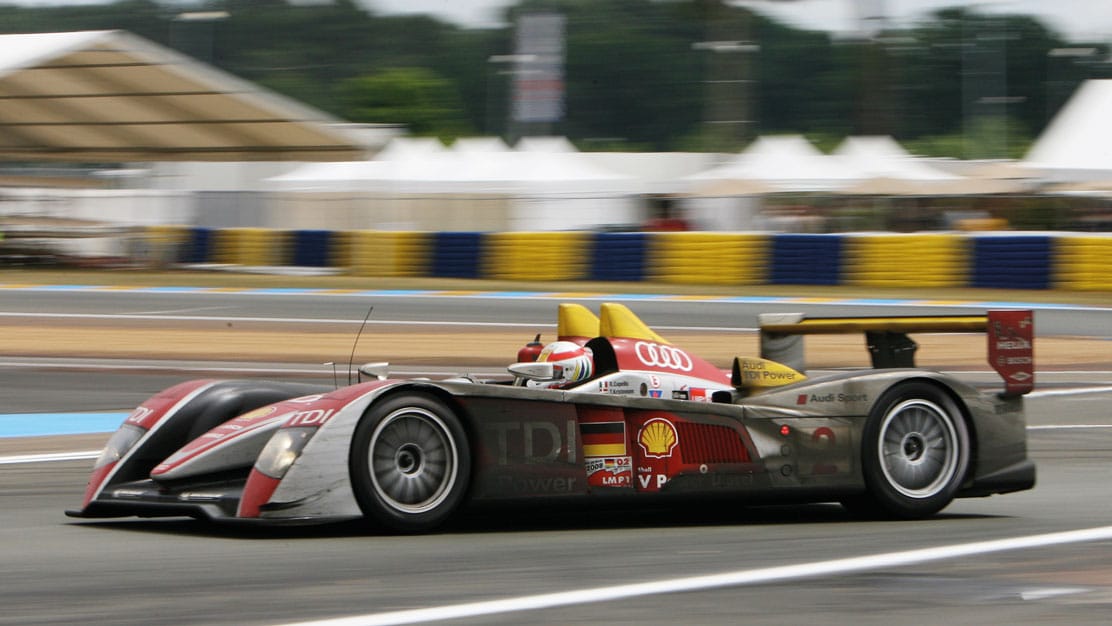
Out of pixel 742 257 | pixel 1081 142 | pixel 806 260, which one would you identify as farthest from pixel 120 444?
pixel 1081 142

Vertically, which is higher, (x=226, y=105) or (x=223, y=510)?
(x=226, y=105)

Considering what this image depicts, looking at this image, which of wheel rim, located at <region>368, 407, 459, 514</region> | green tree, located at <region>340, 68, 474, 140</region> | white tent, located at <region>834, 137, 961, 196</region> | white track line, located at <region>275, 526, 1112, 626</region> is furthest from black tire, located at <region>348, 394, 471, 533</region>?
green tree, located at <region>340, 68, 474, 140</region>

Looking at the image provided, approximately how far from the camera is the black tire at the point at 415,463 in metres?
5.58

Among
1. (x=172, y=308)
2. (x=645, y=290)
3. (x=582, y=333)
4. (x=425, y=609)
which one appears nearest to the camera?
(x=425, y=609)

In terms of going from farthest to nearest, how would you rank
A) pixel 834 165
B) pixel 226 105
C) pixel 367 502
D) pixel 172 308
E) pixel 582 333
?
pixel 834 165 → pixel 226 105 → pixel 172 308 → pixel 582 333 → pixel 367 502

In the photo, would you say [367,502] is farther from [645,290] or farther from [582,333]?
[645,290]

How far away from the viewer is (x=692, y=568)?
16.6 feet

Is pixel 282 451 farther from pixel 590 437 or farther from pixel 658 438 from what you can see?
pixel 658 438

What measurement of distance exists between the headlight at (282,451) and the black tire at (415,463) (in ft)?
0.77

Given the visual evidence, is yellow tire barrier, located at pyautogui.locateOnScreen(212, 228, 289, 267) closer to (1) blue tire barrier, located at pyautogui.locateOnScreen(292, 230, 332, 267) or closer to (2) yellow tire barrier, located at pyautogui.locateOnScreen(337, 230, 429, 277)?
(1) blue tire barrier, located at pyautogui.locateOnScreen(292, 230, 332, 267)

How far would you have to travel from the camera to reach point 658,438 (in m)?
6.01

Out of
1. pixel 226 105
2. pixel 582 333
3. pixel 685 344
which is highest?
pixel 226 105

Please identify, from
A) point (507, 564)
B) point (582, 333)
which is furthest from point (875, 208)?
point (507, 564)

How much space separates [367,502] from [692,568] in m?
1.28
